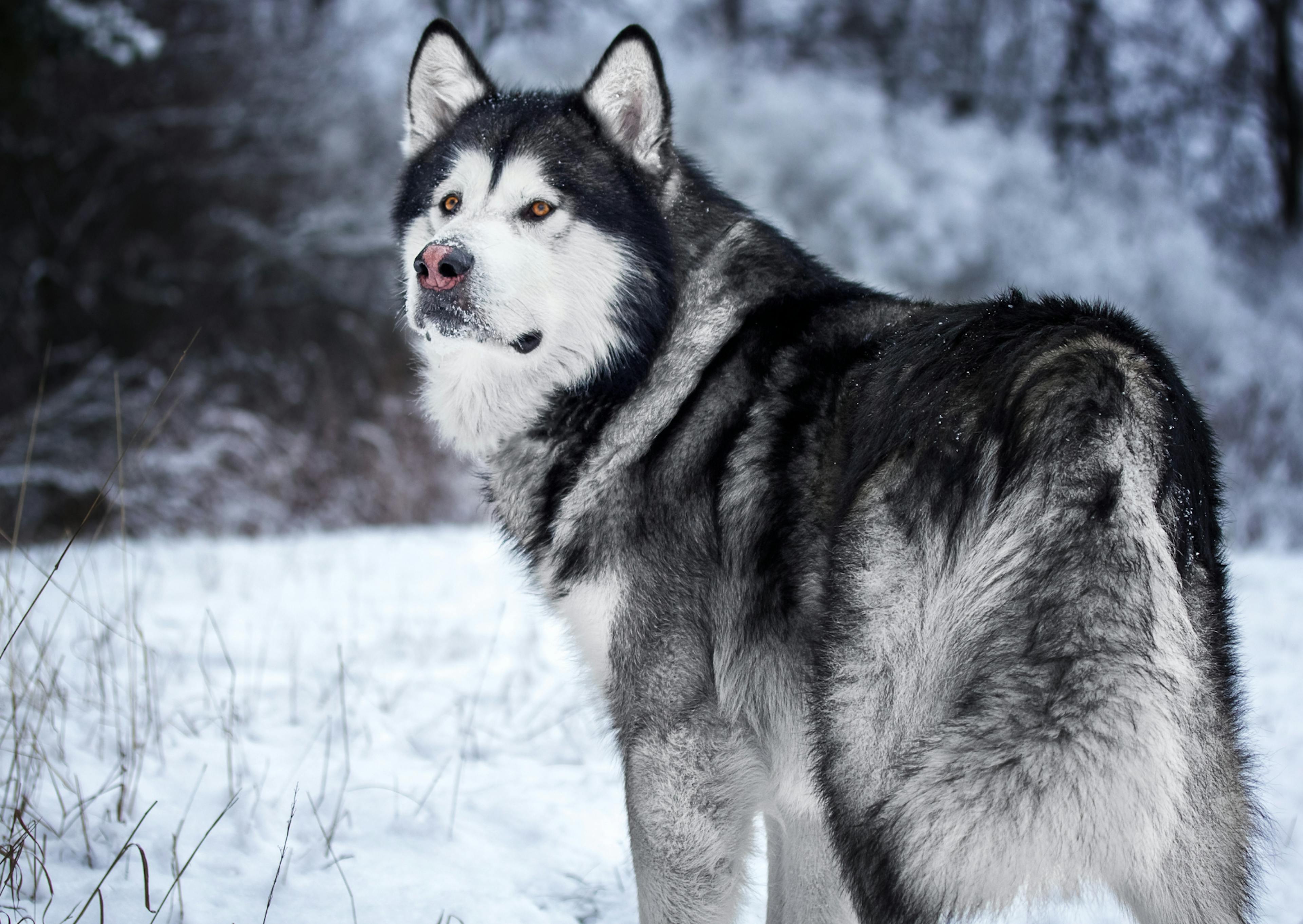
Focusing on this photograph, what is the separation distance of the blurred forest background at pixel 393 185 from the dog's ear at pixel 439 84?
552 centimetres

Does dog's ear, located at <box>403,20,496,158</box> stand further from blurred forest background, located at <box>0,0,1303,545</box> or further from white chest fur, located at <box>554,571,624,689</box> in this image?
blurred forest background, located at <box>0,0,1303,545</box>

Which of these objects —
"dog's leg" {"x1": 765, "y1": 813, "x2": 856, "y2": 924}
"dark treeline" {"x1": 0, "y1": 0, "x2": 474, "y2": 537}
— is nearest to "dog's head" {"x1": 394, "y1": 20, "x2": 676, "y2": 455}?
"dog's leg" {"x1": 765, "y1": 813, "x2": 856, "y2": 924}

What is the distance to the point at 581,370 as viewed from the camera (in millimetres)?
2625

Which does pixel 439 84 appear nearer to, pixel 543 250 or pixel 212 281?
pixel 543 250

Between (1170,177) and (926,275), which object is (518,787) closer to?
(926,275)

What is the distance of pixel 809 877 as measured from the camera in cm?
259

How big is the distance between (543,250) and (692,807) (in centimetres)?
148

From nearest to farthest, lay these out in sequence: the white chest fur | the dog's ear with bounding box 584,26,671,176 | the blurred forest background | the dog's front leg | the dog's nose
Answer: the dog's front leg < the white chest fur < the dog's nose < the dog's ear with bounding box 584,26,671,176 < the blurred forest background

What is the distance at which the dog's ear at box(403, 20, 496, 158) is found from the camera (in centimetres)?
301

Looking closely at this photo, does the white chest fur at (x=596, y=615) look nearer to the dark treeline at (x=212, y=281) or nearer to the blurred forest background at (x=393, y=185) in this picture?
the blurred forest background at (x=393, y=185)

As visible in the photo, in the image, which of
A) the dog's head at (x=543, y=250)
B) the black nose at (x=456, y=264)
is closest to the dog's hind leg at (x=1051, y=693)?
the dog's head at (x=543, y=250)

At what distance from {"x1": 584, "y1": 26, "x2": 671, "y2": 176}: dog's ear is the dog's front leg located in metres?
1.61

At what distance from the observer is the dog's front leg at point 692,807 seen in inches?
86.4

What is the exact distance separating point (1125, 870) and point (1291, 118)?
1965 cm
